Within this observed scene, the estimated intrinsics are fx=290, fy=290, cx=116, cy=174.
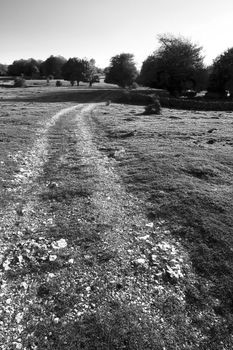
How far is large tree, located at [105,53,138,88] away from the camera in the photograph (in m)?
98.4

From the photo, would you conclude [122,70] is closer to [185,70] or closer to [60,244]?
[185,70]

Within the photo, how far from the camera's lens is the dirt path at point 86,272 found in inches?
299

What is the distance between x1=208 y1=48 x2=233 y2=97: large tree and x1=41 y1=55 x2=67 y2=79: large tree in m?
88.9

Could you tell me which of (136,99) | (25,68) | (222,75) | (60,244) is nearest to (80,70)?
(25,68)

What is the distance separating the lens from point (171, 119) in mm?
40656

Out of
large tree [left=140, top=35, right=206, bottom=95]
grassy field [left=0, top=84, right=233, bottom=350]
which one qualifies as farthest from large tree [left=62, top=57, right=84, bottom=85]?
grassy field [left=0, top=84, right=233, bottom=350]

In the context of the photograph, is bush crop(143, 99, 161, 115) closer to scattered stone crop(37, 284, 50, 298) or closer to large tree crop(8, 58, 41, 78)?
scattered stone crop(37, 284, 50, 298)

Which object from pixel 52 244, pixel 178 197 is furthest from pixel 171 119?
pixel 52 244

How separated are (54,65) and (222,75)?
3790 inches

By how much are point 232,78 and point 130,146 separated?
58.7 metres

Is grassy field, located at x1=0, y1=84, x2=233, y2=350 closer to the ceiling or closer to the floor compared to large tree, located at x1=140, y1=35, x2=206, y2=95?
closer to the floor

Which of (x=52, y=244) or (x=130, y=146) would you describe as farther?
(x=130, y=146)

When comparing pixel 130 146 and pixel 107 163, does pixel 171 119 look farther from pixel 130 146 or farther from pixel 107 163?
pixel 107 163

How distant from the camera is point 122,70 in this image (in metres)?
98.1
